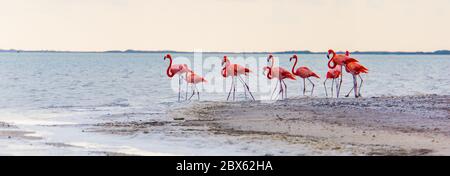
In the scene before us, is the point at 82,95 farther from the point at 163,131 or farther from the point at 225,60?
the point at 163,131

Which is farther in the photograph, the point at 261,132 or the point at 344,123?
the point at 344,123

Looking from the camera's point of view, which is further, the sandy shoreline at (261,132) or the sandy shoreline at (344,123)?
the sandy shoreline at (344,123)

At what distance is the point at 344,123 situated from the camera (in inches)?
530

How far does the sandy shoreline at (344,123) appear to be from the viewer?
10.7 metres

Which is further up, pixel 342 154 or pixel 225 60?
pixel 225 60

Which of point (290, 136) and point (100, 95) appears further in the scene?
point (100, 95)

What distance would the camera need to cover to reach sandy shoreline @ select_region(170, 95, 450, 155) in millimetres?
10734

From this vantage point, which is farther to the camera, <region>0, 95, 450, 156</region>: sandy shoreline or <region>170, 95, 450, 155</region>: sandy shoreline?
<region>170, 95, 450, 155</region>: sandy shoreline
